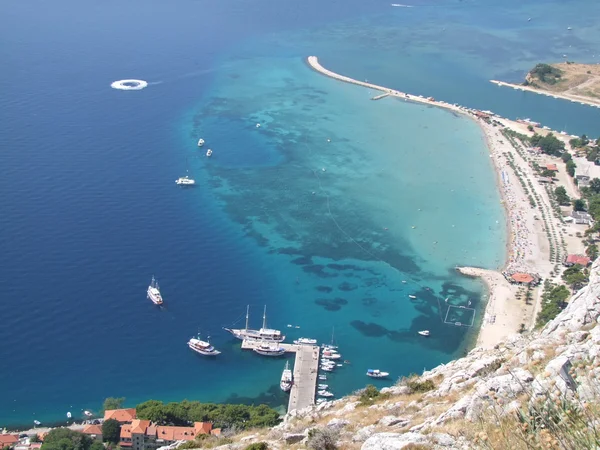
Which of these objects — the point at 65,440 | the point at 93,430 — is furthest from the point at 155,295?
the point at 65,440

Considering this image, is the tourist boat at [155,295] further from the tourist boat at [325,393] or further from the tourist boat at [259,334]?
the tourist boat at [325,393]

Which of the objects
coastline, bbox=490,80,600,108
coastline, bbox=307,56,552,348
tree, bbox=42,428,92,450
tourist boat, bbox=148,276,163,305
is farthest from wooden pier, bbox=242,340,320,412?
coastline, bbox=490,80,600,108

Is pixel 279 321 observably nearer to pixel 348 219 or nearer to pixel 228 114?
pixel 348 219

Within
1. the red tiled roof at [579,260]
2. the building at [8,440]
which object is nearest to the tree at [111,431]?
the building at [8,440]

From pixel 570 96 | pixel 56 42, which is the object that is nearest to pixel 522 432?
pixel 570 96

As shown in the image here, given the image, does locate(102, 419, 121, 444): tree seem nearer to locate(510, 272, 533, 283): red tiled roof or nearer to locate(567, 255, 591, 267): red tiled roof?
locate(510, 272, 533, 283): red tiled roof
